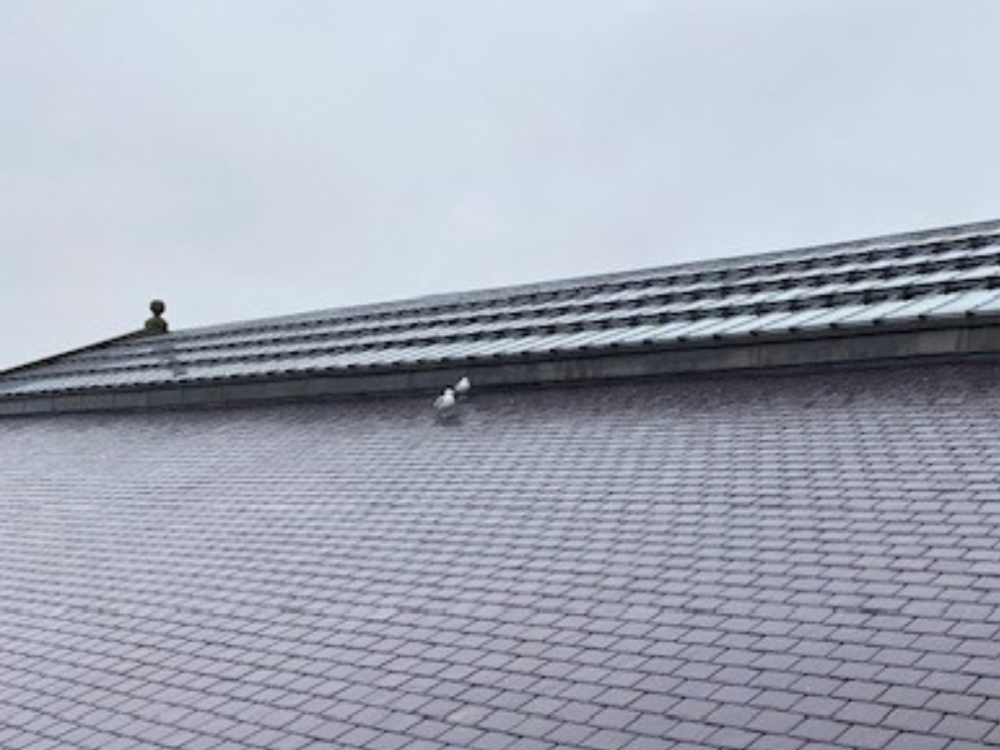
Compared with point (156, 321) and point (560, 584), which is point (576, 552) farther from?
point (156, 321)

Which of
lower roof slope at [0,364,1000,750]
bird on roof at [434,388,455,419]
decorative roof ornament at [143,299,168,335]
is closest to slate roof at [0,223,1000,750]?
lower roof slope at [0,364,1000,750]

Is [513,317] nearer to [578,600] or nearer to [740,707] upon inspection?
[578,600]

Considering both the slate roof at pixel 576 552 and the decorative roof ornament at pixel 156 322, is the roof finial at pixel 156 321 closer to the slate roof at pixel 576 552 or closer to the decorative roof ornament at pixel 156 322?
the decorative roof ornament at pixel 156 322

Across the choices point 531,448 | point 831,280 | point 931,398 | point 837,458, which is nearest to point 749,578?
point 837,458

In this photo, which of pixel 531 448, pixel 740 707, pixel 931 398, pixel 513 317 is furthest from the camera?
pixel 513 317

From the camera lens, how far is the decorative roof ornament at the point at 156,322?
29.3m

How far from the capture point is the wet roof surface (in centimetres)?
1347

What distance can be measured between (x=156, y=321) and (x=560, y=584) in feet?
72.6

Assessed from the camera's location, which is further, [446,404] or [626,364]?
[446,404]

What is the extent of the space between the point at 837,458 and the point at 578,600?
9.56 ft

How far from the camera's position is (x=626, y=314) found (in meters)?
16.5

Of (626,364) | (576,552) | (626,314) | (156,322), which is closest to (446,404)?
(626,364)

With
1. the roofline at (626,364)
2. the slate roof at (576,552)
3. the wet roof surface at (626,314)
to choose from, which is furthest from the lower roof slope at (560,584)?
the wet roof surface at (626,314)

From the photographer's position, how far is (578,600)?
28.3 ft
